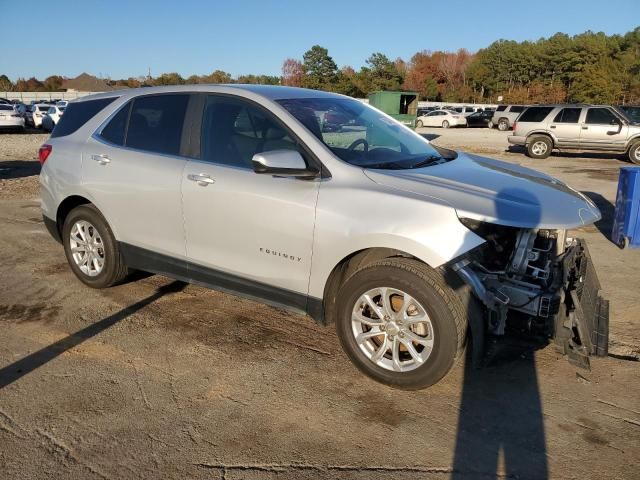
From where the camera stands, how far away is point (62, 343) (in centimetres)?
394

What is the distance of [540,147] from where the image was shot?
59.6ft

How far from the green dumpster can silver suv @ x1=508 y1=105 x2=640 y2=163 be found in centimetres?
633

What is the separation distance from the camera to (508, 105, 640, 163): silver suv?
16673 mm

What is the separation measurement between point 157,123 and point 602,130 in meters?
16.6

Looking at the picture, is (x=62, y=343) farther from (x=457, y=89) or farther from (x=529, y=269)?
(x=457, y=89)

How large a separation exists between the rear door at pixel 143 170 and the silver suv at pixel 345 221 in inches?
0.6

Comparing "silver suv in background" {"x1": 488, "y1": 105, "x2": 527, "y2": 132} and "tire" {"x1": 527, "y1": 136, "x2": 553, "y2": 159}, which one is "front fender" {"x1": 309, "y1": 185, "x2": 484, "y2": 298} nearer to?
"tire" {"x1": 527, "y1": 136, "x2": 553, "y2": 159}

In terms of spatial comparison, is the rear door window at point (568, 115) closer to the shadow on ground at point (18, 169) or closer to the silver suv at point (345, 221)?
the silver suv at point (345, 221)

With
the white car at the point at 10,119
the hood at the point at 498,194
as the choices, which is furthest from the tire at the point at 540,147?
the white car at the point at 10,119

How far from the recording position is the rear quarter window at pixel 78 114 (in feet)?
15.9

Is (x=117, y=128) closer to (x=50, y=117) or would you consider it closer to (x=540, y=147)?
(x=540, y=147)

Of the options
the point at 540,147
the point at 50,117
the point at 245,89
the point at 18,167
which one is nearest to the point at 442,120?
the point at 540,147

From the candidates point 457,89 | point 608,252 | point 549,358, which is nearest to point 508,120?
point 608,252

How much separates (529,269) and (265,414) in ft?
6.09
